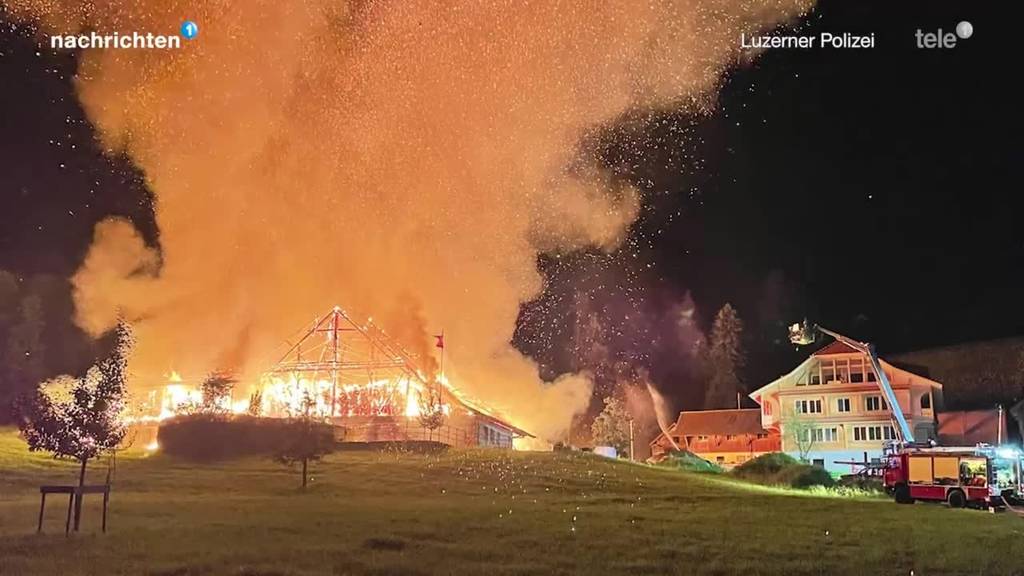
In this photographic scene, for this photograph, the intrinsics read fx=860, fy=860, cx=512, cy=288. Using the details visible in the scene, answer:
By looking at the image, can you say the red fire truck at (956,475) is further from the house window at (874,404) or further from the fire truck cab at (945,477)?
the house window at (874,404)

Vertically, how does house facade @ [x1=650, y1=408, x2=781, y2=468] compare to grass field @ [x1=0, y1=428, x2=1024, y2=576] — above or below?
above

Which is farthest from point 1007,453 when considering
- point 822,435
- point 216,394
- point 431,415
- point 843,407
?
point 216,394

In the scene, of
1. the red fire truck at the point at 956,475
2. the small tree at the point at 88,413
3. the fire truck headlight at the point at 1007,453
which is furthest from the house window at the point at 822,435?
the small tree at the point at 88,413

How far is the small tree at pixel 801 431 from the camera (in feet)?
199

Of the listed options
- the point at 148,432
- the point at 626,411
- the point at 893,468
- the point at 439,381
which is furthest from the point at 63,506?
the point at 626,411

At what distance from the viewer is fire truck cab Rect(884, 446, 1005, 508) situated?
106 feet

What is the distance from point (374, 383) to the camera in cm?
6756

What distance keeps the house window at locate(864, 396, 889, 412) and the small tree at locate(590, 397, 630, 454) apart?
26.6 metres

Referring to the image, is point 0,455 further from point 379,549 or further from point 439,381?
point 439,381

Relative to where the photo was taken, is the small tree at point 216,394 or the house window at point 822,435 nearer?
the small tree at point 216,394

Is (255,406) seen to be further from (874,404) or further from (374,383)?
(874,404)

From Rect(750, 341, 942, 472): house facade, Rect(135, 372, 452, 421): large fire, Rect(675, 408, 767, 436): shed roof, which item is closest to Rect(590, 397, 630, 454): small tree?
Rect(675, 408, 767, 436): shed roof

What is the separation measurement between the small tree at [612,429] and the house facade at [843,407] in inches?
858

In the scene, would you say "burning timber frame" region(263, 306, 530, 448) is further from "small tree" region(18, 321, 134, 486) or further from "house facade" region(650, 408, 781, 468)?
"small tree" region(18, 321, 134, 486)
